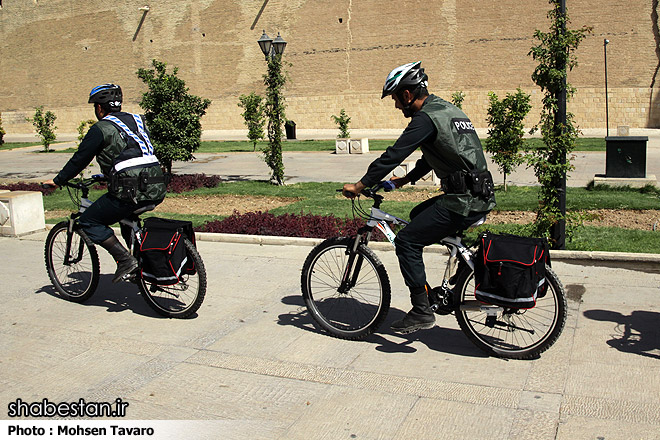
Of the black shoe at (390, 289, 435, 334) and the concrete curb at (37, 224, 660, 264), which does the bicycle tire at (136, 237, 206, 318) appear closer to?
the black shoe at (390, 289, 435, 334)

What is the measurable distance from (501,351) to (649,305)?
185 cm

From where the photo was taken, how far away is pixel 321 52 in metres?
41.9

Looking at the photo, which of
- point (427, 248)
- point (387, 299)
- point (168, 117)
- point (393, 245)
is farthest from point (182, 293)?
point (168, 117)

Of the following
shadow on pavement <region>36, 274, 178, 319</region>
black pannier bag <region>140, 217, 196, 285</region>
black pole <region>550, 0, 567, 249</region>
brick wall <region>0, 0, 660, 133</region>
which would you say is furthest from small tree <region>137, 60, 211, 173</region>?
brick wall <region>0, 0, 660, 133</region>

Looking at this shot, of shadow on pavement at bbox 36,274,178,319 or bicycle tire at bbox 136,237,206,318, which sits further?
shadow on pavement at bbox 36,274,178,319

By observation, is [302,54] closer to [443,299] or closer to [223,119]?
[223,119]

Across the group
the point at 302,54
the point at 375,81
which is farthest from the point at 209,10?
the point at 375,81

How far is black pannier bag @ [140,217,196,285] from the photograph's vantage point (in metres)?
5.57

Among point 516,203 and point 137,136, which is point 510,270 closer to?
point 137,136

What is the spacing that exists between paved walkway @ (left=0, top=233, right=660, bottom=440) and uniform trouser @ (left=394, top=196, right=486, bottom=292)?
626mm

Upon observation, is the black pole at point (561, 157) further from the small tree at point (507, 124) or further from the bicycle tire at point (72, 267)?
the small tree at point (507, 124)

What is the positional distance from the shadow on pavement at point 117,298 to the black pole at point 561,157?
414 centimetres

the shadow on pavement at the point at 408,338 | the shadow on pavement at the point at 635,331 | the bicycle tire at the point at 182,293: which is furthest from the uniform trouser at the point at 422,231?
the bicycle tire at the point at 182,293

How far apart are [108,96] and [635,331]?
475 centimetres
